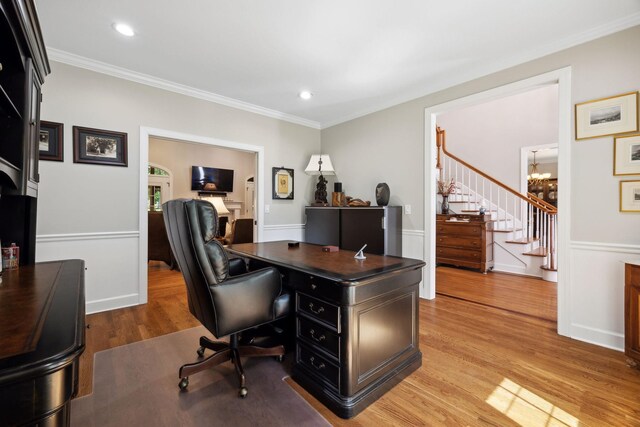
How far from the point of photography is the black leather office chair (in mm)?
1583

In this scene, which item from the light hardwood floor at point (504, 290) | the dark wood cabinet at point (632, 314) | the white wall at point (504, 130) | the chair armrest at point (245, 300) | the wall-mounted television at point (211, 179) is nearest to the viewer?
the chair armrest at point (245, 300)

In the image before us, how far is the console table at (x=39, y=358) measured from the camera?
1.72 feet

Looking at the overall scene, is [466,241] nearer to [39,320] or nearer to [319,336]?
[319,336]

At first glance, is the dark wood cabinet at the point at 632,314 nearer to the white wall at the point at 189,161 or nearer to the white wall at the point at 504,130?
the white wall at the point at 504,130

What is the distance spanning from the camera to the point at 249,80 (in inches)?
129

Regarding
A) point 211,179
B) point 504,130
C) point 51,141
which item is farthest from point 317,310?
point 211,179

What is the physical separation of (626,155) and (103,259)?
190 inches

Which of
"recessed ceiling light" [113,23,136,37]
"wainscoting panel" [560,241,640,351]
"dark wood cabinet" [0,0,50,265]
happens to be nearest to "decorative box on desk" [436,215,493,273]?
"wainscoting panel" [560,241,640,351]

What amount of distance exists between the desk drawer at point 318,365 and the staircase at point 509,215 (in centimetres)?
436

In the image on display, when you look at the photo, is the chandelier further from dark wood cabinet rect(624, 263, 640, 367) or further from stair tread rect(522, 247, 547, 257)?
dark wood cabinet rect(624, 263, 640, 367)

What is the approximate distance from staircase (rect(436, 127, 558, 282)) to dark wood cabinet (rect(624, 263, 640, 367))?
2.68 m

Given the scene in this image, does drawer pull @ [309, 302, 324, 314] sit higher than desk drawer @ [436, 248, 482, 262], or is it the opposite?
drawer pull @ [309, 302, 324, 314]

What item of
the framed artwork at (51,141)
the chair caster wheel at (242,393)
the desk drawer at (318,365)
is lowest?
the chair caster wheel at (242,393)

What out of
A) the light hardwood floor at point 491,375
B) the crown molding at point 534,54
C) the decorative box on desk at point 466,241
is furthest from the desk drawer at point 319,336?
the decorative box on desk at point 466,241
